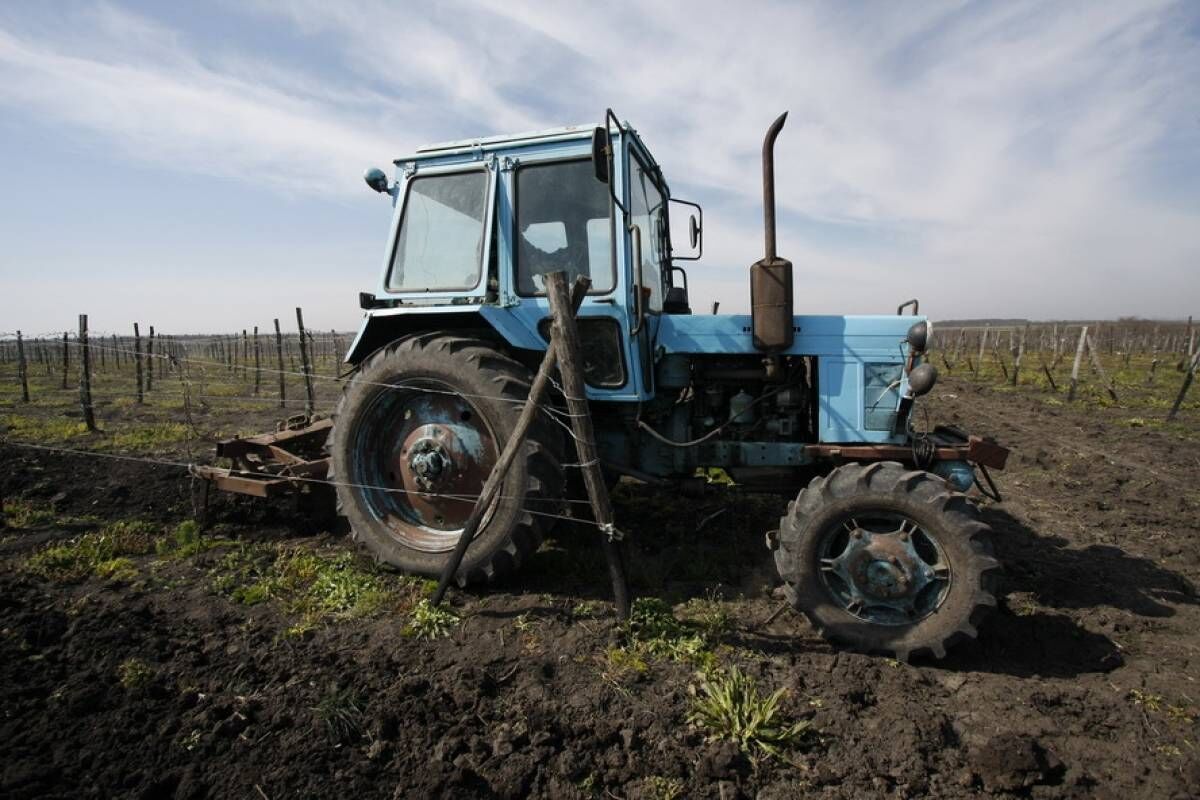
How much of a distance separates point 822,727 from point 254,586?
3.39 meters

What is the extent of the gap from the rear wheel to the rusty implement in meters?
0.54

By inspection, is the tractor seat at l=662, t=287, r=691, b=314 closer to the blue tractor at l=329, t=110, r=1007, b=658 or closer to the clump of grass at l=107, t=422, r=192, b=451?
the blue tractor at l=329, t=110, r=1007, b=658

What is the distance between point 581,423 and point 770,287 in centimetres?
134

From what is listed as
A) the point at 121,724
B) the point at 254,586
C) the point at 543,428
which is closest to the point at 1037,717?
the point at 543,428

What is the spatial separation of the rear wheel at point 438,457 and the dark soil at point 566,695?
47 cm

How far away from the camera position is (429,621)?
3.36 meters

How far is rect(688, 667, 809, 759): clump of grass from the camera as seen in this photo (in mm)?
2422

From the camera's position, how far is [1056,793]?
2217 mm

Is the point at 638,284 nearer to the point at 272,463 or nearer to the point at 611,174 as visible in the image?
the point at 611,174

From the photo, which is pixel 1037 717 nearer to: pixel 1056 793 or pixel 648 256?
pixel 1056 793

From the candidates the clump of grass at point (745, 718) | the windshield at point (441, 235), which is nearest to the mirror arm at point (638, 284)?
the windshield at point (441, 235)

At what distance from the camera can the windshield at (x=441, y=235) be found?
13.0ft

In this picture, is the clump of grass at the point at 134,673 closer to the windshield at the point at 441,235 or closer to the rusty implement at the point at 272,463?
the rusty implement at the point at 272,463

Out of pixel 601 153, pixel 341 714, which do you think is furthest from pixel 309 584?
pixel 601 153
